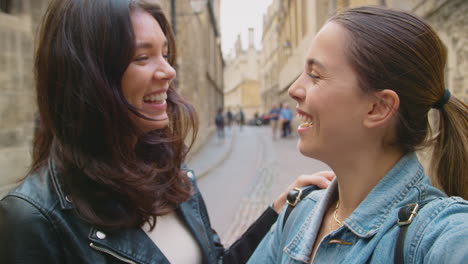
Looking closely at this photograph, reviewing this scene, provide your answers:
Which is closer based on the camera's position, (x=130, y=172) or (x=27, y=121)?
(x=130, y=172)

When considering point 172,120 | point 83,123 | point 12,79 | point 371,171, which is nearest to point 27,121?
point 12,79

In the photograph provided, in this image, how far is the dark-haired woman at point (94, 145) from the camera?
1.20 metres

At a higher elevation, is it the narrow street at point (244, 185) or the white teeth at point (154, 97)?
the white teeth at point (154, 97)

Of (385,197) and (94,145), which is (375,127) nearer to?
(385,197)

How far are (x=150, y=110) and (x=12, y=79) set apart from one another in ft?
12.5

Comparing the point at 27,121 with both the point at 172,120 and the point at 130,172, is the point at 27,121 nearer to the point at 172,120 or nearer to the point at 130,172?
the point at 172,120

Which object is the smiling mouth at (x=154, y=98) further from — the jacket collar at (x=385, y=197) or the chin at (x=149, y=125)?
the jacket collar at (x=385, y=197)

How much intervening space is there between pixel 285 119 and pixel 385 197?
620 inches

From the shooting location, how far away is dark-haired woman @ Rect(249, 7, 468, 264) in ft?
3.48

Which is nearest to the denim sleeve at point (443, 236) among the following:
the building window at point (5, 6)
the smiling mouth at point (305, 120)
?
the smiling mouth at point (305, 120)

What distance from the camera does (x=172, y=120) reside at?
191 centimetres

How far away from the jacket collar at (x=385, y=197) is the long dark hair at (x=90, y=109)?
866 millimetres

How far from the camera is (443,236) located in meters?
0.84

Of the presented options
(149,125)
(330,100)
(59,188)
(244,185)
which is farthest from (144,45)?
(244,185)
